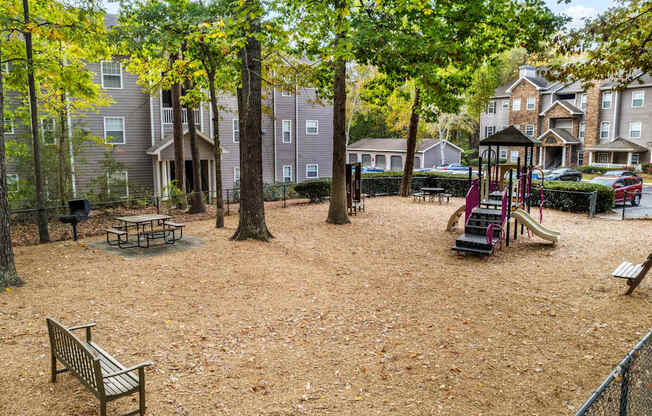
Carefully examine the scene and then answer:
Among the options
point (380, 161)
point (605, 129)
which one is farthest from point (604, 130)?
point (380, 161)

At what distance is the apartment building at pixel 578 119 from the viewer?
44312mm

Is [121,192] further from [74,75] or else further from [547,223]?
[547,223]

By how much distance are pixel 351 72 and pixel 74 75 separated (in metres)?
28.0

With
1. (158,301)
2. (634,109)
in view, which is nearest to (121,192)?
(158,301)

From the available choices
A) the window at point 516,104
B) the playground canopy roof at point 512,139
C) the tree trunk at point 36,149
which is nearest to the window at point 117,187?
the tree trunk at point 36,149

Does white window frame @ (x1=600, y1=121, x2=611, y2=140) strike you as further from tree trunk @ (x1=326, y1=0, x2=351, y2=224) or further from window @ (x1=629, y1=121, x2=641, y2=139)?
tree trunk @ (x1=326, y1=0, x2=351, y2=224)

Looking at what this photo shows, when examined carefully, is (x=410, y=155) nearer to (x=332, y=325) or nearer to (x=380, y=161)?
(x=332, y=325)

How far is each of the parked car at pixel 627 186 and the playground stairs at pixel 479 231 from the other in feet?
38.4

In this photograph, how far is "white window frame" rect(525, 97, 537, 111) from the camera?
52.7m

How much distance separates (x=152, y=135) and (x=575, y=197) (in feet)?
70.0

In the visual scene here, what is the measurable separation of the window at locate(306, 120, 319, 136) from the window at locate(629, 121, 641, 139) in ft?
107

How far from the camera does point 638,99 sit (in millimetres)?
44250

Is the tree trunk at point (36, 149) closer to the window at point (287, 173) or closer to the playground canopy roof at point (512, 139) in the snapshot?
the playground canopy roof at point (512, 139)

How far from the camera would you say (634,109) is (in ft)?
147
